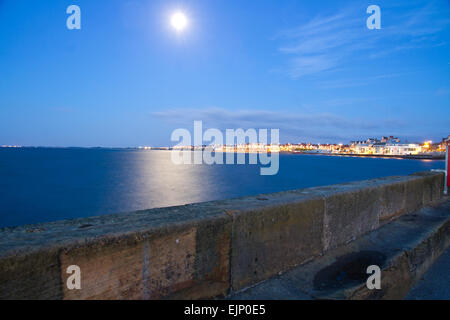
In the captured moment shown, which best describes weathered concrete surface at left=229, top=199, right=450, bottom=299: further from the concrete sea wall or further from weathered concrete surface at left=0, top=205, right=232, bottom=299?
weathered concrete surface at left=0, top=205, right=232, bottom=299

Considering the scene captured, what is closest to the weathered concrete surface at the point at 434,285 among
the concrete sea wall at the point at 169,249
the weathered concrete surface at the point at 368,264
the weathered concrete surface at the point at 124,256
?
the weathered concrete surface at the point at 368,264

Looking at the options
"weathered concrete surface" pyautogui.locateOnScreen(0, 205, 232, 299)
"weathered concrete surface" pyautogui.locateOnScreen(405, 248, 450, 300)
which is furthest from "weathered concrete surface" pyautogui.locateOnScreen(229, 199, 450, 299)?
"weathered concrete surface" pyautogui.locateOnScreen(0, 205, 232, 299)

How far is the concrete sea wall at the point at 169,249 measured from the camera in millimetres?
1403

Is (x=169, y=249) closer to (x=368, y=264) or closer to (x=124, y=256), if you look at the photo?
(x=124, y=256)

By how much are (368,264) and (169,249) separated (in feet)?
6.99

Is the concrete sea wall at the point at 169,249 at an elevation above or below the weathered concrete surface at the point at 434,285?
above

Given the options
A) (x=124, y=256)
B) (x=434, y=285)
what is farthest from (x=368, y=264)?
(x=124, y=256)

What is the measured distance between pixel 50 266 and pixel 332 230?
262cm

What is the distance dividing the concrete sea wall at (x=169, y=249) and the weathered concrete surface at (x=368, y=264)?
12 cm

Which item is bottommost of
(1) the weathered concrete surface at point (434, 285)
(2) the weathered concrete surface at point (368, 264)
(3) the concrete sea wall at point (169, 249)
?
(1) the weathered concrete surface at point (434, 285)

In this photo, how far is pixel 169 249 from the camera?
5.85ft

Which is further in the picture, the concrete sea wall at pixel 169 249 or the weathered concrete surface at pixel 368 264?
the weathered concrete surface at pixel 368 264

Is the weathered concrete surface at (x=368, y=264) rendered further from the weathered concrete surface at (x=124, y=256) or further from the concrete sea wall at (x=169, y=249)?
the weathered concrete surface at (x=124, y=256)
